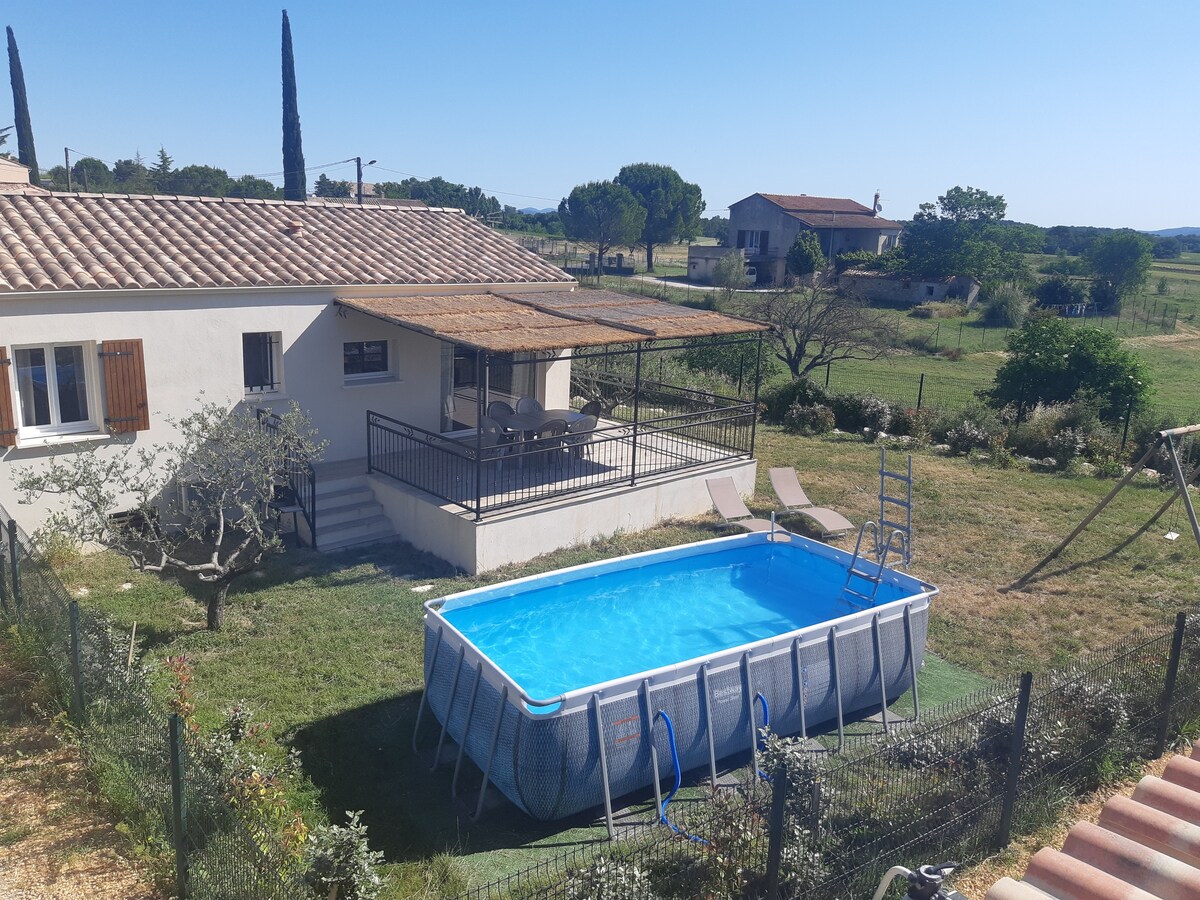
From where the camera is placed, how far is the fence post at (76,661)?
7.54 m

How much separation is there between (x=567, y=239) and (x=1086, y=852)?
312 ft

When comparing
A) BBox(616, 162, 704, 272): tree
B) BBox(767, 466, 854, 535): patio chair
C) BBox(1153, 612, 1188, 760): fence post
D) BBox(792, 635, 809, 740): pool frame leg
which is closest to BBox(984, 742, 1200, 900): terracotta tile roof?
BBox(1153, 612, 1188, 760): fence post

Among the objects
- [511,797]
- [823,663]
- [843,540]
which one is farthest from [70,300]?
A: [843,540]

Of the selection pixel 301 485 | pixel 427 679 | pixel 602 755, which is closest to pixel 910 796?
pixel 602 755

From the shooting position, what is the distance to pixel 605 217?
90.9 metres

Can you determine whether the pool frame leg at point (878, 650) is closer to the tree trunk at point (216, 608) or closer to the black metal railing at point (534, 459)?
the black metal railing at point (534, 459)

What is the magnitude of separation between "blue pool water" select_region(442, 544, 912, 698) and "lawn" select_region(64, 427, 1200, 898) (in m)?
1.11

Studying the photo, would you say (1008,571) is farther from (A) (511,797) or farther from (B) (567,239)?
(B) (567,239)

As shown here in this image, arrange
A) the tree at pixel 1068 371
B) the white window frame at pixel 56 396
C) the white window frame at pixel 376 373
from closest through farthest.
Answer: the white window frame at pixel 56 396
the white window frame at pixel 376 373
the tree at pixel 1068 371

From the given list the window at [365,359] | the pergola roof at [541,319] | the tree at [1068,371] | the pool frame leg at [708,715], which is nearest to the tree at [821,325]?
the tree at [1068,371]

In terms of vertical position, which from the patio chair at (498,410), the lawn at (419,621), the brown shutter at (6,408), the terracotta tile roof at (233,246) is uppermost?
the terracotta tile roof at (233,246)

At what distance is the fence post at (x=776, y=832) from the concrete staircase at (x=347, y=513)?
364 inches

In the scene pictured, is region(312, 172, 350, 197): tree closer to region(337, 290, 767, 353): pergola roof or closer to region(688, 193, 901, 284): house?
region(688, 193, 901, 284): house

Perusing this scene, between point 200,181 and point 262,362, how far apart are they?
265 ft
